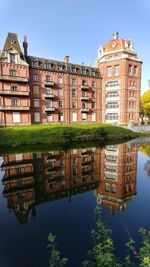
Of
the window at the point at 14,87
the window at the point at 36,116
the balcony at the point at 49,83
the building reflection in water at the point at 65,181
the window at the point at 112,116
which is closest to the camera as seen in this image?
the building reflection in water at the point at 65,181

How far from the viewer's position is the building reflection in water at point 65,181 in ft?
25.1

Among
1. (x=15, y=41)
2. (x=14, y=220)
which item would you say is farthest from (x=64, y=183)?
(x=15, y=41)

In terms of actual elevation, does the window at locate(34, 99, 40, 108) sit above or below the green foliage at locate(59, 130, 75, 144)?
above

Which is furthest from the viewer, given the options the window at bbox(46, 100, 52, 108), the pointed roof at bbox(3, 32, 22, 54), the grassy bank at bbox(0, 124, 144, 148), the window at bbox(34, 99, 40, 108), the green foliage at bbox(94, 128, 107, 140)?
the window at bbox(46, 100, 52, 108)

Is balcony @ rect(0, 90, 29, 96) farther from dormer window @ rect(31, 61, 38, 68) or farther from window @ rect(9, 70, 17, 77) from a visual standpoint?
dormer window @ rect(31, 61, 38, 68)

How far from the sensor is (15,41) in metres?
32.5

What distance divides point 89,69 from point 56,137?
24.5 metres

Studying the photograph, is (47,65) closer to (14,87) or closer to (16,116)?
(14,87)

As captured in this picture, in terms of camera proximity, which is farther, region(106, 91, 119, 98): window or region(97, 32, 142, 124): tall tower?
region(106, 91, 119, 98): window

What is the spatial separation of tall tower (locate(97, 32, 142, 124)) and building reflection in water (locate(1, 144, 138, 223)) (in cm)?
2631

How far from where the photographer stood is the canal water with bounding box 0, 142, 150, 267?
4.84 meters

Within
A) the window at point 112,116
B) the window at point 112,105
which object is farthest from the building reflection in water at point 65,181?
the window at point 112,105

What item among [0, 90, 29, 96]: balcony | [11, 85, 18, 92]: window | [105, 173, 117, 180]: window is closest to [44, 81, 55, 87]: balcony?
[0, 90, 29, 96]: balcony

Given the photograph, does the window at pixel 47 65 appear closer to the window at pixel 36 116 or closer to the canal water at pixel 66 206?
the window at pixel 36 116
